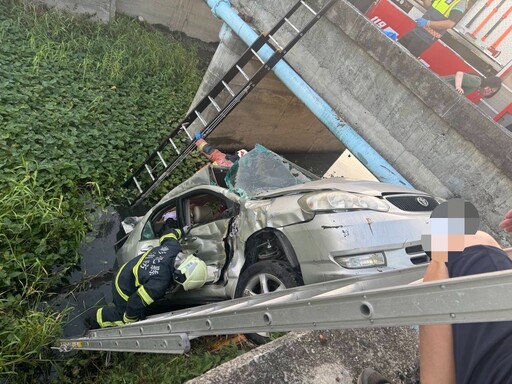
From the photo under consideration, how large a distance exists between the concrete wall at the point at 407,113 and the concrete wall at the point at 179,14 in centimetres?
563

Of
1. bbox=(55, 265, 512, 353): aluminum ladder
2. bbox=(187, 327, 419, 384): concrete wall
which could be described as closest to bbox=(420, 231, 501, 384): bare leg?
bbox=(55, 265, 512, 353): aluminum ladder

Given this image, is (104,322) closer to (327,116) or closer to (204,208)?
(204,208)

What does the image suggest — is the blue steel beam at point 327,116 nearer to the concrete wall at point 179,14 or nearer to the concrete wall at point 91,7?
the concrete wall at point 91,7

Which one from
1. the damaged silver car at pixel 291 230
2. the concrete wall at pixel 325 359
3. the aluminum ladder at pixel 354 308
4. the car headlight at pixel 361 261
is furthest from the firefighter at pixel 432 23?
the aluminum ladder at pixel 354 308

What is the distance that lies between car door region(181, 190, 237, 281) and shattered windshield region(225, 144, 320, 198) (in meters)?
0.27

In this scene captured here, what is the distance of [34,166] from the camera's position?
5.02 m

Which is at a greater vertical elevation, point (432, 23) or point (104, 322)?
point (432, 23)

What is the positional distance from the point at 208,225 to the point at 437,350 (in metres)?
2.74

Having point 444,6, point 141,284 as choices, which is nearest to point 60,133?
point 141,284

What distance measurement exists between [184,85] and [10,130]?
14.0 feet

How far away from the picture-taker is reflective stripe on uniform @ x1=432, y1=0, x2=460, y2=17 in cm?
627

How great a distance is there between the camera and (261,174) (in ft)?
13.9

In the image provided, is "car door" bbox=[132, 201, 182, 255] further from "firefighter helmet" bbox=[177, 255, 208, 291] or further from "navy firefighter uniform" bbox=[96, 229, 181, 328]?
"firefighter helmet" bbox=[177, 255, 208, 291]

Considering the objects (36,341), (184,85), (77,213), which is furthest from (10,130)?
(184,85)
